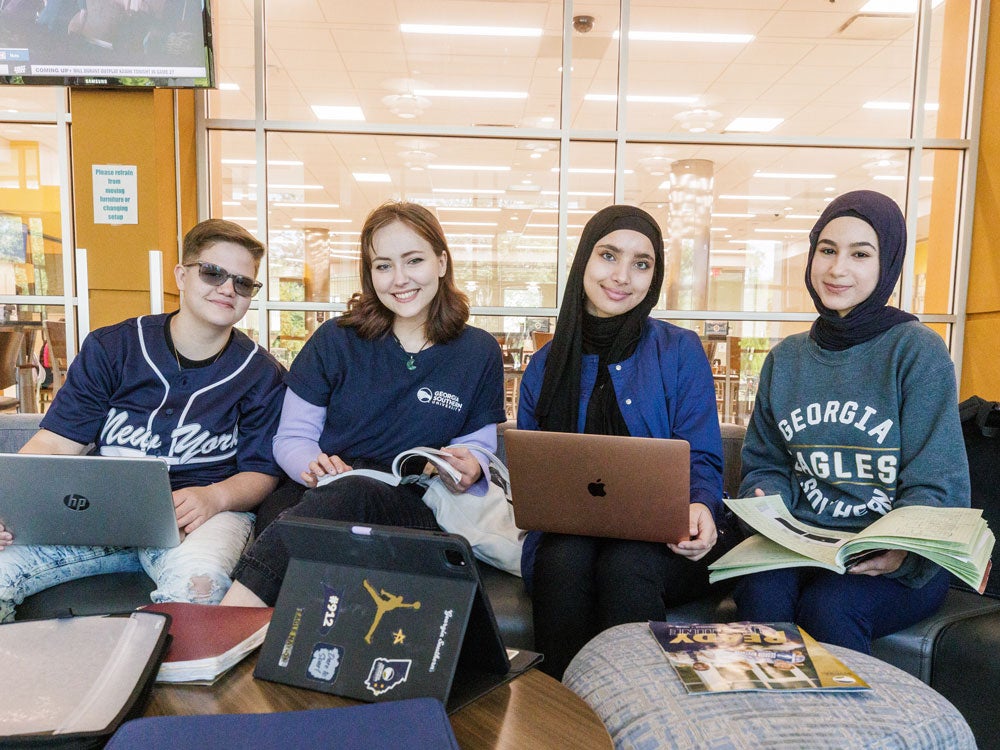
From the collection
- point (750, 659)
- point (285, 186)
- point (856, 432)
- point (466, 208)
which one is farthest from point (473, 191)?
point (750, 659)

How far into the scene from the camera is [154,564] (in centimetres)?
157

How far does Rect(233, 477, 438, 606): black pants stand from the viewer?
4.19ft

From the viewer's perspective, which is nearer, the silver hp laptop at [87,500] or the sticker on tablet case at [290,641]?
the sticker on tablet case at [290,641]

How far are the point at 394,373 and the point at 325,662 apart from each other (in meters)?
1.03

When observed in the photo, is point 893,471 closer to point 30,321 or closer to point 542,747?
point 542,747

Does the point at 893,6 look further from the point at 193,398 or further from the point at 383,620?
the point at 383,620

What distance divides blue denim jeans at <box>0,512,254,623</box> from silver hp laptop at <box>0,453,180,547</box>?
7 cm

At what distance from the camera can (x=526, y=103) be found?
11.9 ft

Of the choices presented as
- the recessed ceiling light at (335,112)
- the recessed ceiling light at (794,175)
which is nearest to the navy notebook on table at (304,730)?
the recessed ceiling light at (335,112)

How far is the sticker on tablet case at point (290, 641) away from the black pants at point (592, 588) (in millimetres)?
673

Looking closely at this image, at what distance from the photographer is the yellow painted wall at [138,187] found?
2.80 metres

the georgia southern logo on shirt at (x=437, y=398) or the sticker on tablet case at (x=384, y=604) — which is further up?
the georgia southern logo on shirt at (x=437, y=398)

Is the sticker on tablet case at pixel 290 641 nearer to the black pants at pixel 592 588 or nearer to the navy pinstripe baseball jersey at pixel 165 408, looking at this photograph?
the black pants at pixel 592 588

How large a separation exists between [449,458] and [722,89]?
3.75 m
